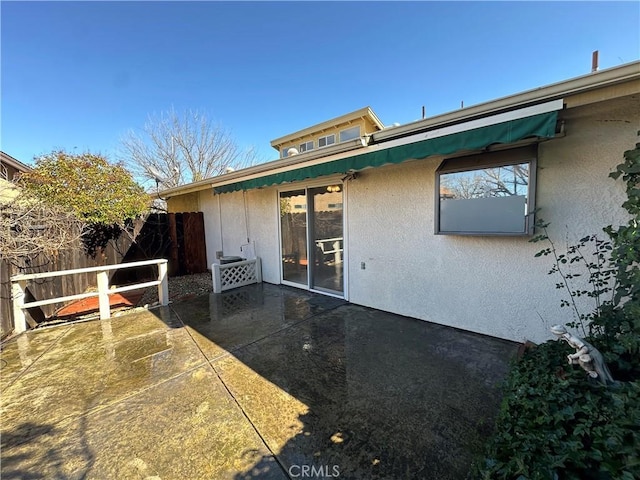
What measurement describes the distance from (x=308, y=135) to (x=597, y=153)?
1265 cm

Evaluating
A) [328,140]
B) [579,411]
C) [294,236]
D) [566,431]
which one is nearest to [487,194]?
[579,411]

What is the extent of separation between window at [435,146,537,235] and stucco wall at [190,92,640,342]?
0.18 meters

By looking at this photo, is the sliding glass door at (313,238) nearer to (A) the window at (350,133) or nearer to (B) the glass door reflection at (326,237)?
(B) the glass door reflection at (326,237)

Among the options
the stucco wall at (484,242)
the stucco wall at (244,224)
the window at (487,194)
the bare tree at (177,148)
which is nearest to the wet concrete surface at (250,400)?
the stucco wall at (484,242)

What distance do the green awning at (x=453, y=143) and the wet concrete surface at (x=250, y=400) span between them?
2.66 meters

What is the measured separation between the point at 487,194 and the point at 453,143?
3.54 feet

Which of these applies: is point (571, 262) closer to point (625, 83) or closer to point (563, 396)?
point (625, 83)

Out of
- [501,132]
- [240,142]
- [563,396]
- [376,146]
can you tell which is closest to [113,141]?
[240,142]

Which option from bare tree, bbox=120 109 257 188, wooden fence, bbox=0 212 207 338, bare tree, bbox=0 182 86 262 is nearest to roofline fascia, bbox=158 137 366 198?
wooden fence, bbox=0 212 207 338

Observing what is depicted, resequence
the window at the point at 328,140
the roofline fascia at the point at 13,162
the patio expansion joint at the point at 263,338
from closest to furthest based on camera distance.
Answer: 1. the patio expansion joint at the point at 263,338
2. the roofline fascia at the point at 13,162
3. the window at the point at 328,140

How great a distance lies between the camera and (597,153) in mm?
3105

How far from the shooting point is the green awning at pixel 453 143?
106 inches

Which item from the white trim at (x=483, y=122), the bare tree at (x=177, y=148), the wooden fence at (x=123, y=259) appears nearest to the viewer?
the white trim at (x=483, y=122)

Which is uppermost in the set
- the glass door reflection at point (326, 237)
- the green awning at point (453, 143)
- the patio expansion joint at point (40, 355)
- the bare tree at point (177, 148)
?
the bare tree at point (177, 148)
